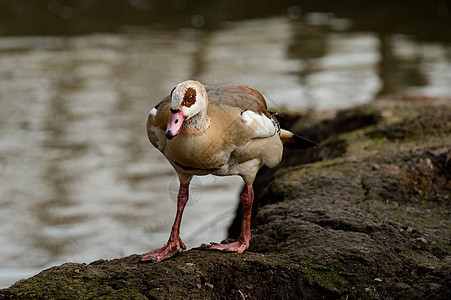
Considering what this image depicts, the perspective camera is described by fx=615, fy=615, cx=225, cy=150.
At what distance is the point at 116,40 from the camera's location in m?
12.0

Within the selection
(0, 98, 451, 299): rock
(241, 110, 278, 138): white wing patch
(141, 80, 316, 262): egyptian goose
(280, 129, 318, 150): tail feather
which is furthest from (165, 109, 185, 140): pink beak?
(280, 129, 318, 150): tail feather

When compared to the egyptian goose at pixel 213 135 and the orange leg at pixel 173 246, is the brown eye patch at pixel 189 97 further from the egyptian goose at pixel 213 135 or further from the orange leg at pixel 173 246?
the orange leg at pixel 173 246

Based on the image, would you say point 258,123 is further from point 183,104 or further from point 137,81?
point 137,81

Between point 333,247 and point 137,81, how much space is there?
674cm

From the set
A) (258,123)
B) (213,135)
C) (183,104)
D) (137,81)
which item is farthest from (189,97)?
(137,81)

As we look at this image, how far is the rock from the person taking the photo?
309 centimetres

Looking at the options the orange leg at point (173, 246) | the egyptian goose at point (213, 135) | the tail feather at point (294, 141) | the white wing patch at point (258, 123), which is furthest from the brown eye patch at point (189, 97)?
the tail feather at point (294, 141)

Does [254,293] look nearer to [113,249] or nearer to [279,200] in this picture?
[279,200]

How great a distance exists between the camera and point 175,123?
3012mm

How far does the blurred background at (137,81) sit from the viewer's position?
577 centimetres

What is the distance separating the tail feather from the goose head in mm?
1109

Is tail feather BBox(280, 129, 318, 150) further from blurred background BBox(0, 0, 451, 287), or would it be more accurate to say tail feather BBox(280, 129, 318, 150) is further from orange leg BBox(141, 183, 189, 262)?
orange leg BBox(141, 183, 189, 262)

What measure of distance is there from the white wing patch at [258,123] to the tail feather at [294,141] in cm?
48

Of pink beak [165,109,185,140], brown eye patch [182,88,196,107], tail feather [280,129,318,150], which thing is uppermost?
brown eye patch [182,88,196,107]
